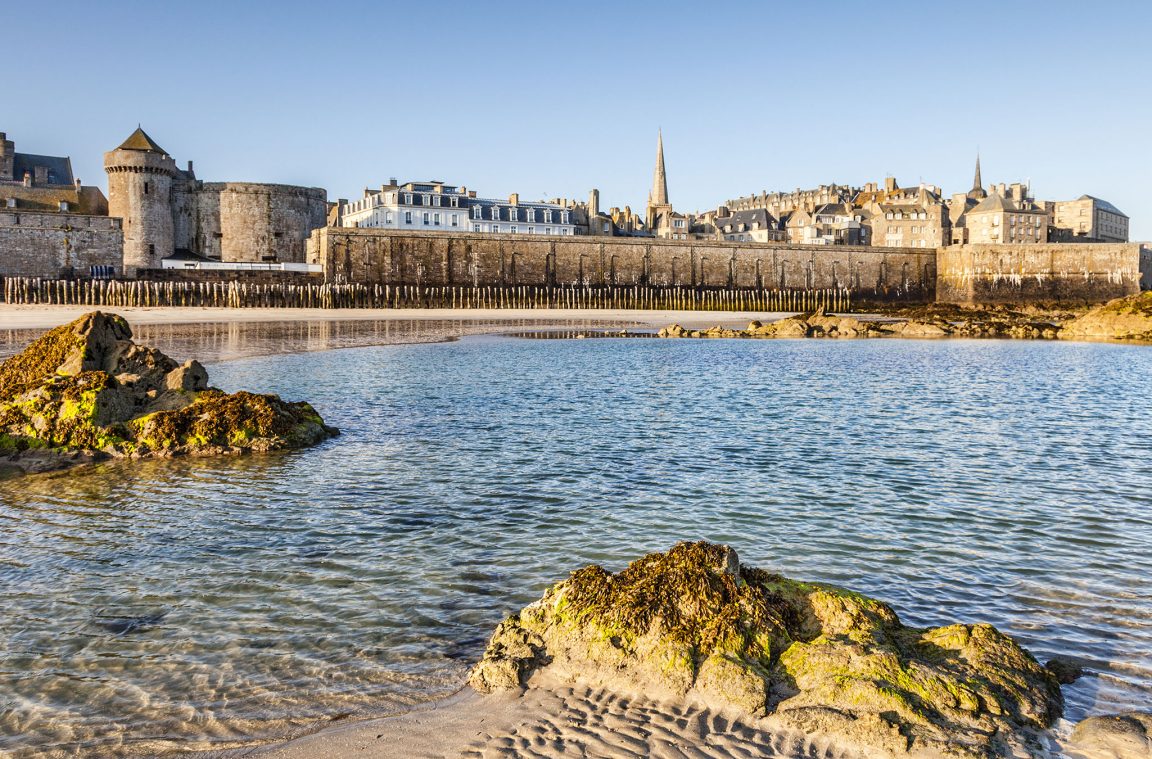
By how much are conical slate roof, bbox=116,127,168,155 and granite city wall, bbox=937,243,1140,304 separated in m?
55.1

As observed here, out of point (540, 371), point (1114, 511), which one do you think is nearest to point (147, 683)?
point (1114, 511)

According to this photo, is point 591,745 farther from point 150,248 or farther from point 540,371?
point 150,248

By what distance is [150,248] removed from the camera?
2144 inches

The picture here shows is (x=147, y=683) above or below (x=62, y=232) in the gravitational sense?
below

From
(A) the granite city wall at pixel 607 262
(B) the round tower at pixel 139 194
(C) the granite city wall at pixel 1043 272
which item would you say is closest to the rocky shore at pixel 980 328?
(A) the granite city wall at pixel 607 262

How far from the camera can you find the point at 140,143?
5441 centimetres

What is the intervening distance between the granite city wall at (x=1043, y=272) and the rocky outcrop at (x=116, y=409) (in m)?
60.1

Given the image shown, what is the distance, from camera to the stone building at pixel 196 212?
53.8 m

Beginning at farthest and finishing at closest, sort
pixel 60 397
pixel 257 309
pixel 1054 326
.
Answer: pixel 257 309, pixel 1054 326, pixel 60 397

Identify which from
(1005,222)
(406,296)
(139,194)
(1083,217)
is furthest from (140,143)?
(1083,217)

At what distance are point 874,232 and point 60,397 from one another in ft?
277

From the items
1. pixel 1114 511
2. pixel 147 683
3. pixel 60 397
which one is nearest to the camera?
pixel 147 683

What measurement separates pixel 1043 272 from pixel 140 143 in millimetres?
60792

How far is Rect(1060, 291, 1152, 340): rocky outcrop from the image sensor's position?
117ft
